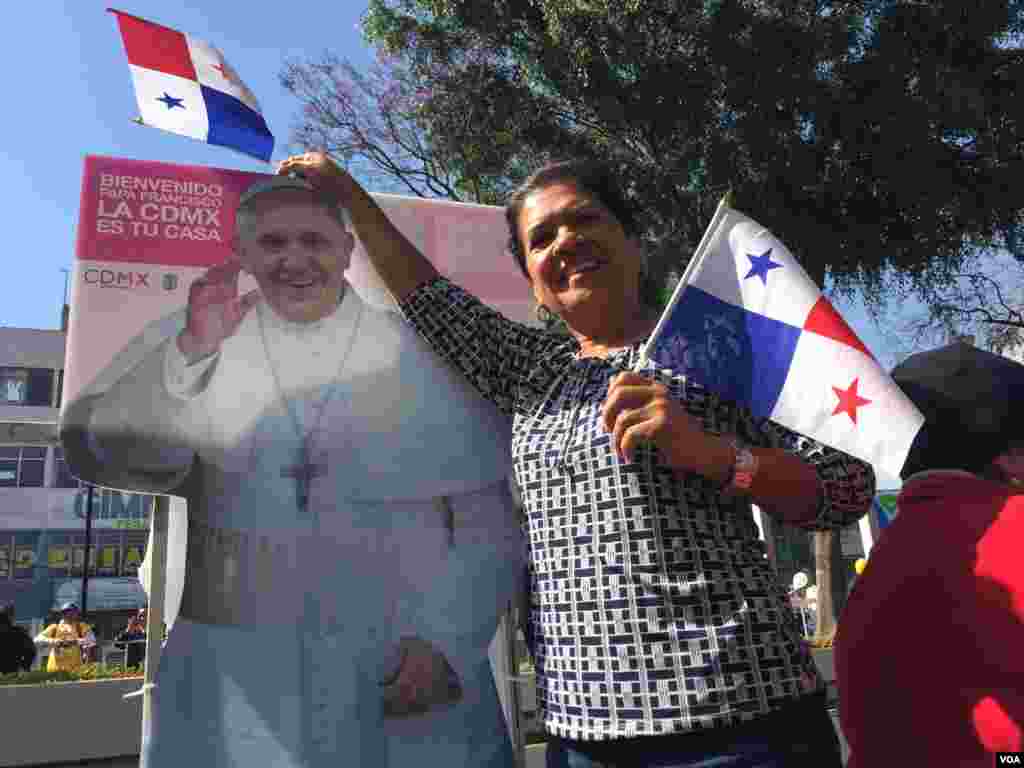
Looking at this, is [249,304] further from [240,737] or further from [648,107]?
[648,107]

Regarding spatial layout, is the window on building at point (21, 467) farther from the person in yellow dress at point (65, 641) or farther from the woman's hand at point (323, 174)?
the woman's hand at point (323, 174)

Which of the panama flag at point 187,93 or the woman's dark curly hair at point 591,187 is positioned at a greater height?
the panama flag at point 187,93

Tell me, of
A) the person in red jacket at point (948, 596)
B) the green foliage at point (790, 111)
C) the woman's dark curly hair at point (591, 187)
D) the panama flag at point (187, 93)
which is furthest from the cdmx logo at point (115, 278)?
the green foliage at point (790, 111)

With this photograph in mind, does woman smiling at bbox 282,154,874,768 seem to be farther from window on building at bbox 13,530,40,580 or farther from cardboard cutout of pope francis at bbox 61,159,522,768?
window on building at bbox 13,530,40,580

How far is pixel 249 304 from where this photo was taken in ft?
5.73

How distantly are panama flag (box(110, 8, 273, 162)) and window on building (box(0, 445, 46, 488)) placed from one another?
28831 mm

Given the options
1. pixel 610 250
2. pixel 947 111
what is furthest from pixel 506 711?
pixel 947 111

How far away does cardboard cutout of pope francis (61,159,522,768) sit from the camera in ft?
5.12

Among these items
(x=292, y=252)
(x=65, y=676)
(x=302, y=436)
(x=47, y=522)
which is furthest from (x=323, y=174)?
(x=47, y=522)

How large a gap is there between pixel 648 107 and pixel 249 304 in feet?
20.7

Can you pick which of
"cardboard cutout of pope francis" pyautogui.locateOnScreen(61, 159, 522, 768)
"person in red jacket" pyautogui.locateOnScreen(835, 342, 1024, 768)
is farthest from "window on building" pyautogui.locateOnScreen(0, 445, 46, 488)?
"person in red jacket" pyautogui.locateOnScreen(835, 342, 1024, 768)

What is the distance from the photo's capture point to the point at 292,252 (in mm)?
1777

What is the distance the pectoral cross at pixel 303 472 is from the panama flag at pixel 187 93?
0.70 metres

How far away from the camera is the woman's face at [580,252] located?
4.96ft
